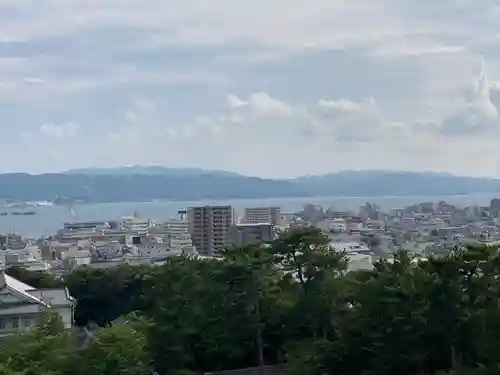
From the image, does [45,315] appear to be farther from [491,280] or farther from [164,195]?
[164,195]

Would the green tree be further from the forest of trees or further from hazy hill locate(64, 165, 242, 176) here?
hazy hill locate(64, 165, 242, 176)

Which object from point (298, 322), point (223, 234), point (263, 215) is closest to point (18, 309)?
point (298, 322)

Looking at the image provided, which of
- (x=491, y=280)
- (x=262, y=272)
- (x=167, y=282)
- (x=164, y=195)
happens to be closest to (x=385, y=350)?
(x=491, y=280)

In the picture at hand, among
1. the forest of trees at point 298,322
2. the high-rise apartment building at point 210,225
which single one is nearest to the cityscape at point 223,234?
the high-rise apartment building at point 210,225

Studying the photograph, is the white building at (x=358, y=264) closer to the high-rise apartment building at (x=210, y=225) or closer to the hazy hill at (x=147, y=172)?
the high-rise apartment building at (x=210, y=225)

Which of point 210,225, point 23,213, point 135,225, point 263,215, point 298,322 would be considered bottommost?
point 135,225

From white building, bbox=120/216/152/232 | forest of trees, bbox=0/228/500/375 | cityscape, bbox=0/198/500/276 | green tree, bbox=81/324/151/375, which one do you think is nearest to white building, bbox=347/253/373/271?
forest of trees, bbox=0/228/500/375

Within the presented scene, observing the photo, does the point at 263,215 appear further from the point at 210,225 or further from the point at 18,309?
the point at 18,309
